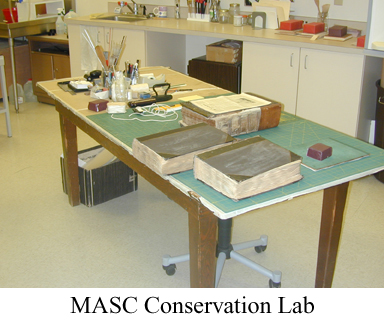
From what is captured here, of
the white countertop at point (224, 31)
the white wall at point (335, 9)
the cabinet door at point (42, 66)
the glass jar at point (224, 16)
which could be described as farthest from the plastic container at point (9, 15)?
the glass jar at point (224, 16)

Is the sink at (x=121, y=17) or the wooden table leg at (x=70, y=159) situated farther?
the sink at (x=121, y=17)

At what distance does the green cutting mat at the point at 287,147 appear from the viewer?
136 cm

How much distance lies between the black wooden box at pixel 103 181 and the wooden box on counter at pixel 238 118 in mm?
961

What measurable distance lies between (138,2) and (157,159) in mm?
3425

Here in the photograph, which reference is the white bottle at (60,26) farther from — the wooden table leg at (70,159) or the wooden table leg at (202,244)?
the wooden table leg at (202,244)

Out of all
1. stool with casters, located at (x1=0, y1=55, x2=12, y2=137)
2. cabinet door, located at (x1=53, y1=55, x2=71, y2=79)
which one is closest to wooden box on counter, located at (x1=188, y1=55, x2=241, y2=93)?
cabinet door, located at (x1=53, y1=55, x2=71, y2=79)

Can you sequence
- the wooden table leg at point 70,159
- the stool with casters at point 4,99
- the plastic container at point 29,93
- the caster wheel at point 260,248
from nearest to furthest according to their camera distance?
1. the caster wheel at point 260,248
2. the wooden table leg at point 70,159
3. the stool with casters at point 4,99
4. the plastic container at point 29,93

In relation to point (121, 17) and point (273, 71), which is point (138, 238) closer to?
point (273, 71)

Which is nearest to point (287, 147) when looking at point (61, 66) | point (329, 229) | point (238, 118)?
point (238, 118)

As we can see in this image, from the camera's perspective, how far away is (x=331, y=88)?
9.90 ft

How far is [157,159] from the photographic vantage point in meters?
1.49

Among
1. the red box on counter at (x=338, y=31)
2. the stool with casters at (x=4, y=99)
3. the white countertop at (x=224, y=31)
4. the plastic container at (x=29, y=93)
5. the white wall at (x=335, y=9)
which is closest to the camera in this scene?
the white countertop at (x=224, y=31)

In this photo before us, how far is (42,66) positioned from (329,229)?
3595 mm

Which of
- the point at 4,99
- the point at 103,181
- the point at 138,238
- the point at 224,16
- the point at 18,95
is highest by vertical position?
the point at 224,16
